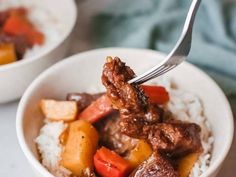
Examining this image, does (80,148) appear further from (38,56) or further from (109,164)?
(38,56)

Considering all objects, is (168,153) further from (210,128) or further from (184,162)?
(210,128)

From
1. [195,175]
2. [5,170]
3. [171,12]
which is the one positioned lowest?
[5,170]

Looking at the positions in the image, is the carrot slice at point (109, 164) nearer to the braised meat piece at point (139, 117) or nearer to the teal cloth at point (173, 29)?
the braised meat piece at point (139, 117)

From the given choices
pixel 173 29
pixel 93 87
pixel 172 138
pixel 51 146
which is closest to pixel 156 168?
pixel 172 138

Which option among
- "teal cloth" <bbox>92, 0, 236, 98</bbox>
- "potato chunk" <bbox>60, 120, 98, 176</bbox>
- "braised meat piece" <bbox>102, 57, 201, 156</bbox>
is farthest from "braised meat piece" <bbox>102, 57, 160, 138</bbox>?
"teal cloth" <bbox>92, 0, 236, 98</bbox>

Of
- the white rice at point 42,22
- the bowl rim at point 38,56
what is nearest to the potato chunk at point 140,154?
the bowl rim at point 38,56

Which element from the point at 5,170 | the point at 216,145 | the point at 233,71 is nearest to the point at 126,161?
the point at 216,145

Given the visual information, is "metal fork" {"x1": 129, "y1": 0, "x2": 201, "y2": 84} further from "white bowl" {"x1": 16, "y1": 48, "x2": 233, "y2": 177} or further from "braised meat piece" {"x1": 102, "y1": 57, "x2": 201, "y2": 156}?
"white bowl" {"x1": 16, "y1": 48, "x2": 233, "y2": 177}
